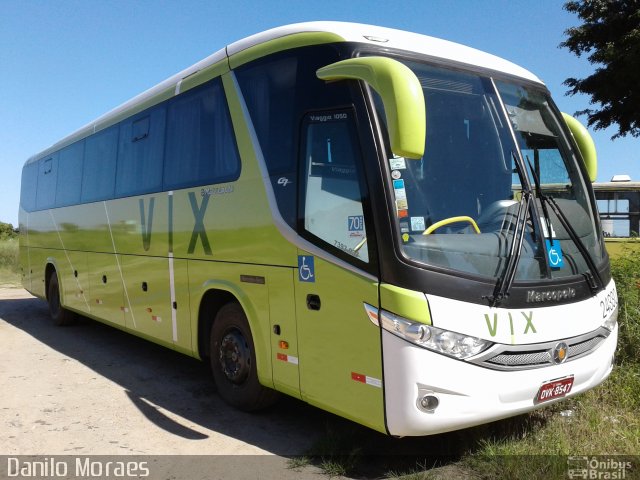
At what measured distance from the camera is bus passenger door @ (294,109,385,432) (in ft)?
12.9

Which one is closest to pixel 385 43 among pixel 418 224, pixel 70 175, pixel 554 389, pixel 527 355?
pixel 418 224

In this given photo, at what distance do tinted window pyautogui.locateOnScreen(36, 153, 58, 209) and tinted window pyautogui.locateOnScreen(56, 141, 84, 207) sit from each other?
0.32 m

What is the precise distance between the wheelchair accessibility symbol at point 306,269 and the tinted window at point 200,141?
1.29 meters

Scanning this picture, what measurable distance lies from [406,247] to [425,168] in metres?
0.65

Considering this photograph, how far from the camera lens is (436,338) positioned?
3.66 meters

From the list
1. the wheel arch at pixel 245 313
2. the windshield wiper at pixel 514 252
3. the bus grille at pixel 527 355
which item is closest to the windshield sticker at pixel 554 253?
the windshield wiper at pixel 514 252

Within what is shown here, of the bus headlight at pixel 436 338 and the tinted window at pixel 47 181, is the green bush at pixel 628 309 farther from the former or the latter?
the tinted window at pixel 47 181

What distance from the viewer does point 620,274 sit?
20.7 ft

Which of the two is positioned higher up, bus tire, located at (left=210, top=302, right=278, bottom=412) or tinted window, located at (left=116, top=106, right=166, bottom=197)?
tinted window, located at (left=116, top=106, right=166, bottom=197)

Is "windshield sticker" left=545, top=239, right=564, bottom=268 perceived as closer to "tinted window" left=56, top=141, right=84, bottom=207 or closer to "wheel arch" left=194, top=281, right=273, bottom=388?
"wheel arch" left=194, top=281, right=273, bottom=388

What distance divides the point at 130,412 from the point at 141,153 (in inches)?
130

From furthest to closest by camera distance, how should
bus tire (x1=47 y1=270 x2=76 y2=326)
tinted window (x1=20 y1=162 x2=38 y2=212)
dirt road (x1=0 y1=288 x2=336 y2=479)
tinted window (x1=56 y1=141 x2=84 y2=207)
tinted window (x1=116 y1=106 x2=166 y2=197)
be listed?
tinted window (x1=20 y1=162 x2=38 y2=212) < bus tire (x1=47 y1=270 x2=76 y2=326) < tinted window (x1=56 y1=141 x2=84 y2=207) < tinted window (x1=116 y1=106 x2=166 y2=197) < dirt road (x1=0 y1=288 x2=336 y2=479)

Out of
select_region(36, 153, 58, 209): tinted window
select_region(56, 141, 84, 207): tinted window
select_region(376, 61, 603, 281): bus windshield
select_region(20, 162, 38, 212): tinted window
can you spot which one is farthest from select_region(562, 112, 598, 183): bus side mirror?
select_region(20, 162, 38, 212): tinted window

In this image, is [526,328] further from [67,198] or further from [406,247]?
[67,198]
